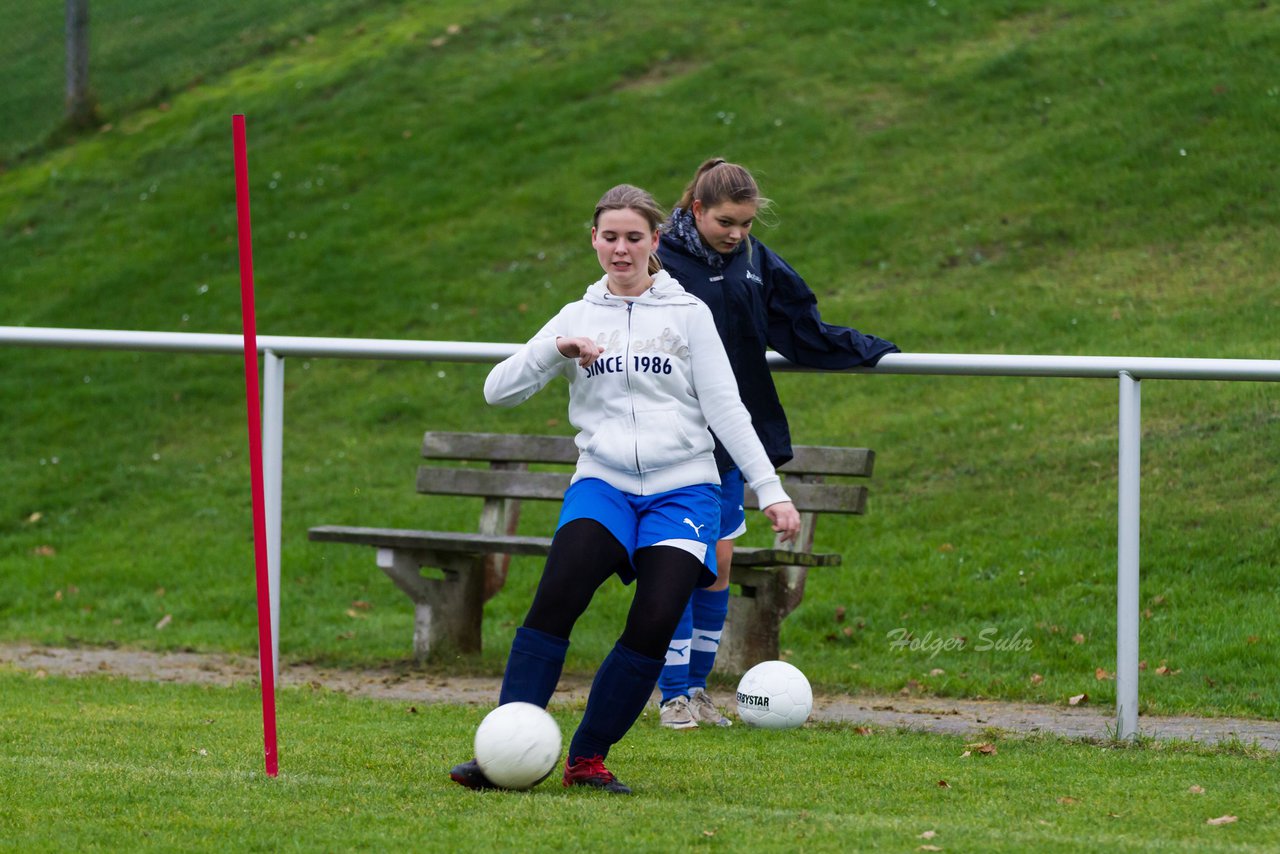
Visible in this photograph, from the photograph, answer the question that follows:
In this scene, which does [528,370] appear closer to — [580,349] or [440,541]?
[580,349]

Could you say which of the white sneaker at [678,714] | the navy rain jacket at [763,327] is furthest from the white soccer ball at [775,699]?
the navy rain jacket at [763,327]

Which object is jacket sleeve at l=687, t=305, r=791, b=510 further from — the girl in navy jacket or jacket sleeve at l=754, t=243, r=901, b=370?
jacket sleeve at l=754, t=243, r=901, b=370

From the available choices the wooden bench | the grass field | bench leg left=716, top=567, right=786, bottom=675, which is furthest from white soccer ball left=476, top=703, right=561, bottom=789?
bench leg left=716, top=567, right=786, bottom=675

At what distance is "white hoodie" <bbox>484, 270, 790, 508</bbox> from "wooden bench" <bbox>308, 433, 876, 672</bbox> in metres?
2.27

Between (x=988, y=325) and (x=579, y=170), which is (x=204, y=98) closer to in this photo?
(x=579, y=170)

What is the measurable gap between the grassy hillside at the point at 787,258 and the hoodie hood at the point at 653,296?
287 centimetres

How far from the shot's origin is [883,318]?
1327cm

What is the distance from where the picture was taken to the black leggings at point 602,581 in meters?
4.25

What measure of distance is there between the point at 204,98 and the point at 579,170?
7.11m

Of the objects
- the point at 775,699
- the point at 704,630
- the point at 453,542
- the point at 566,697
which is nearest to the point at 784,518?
the point at 775,699

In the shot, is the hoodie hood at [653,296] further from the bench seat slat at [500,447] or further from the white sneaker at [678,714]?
the bench seat slat at [500,447]

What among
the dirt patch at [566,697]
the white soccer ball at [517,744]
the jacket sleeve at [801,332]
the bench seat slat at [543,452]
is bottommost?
the dirt patch at [566,697]

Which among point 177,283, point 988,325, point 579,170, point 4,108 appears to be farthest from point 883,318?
point 4,108

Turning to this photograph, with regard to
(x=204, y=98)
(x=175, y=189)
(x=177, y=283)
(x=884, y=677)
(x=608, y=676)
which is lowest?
(x=884, y=677)
